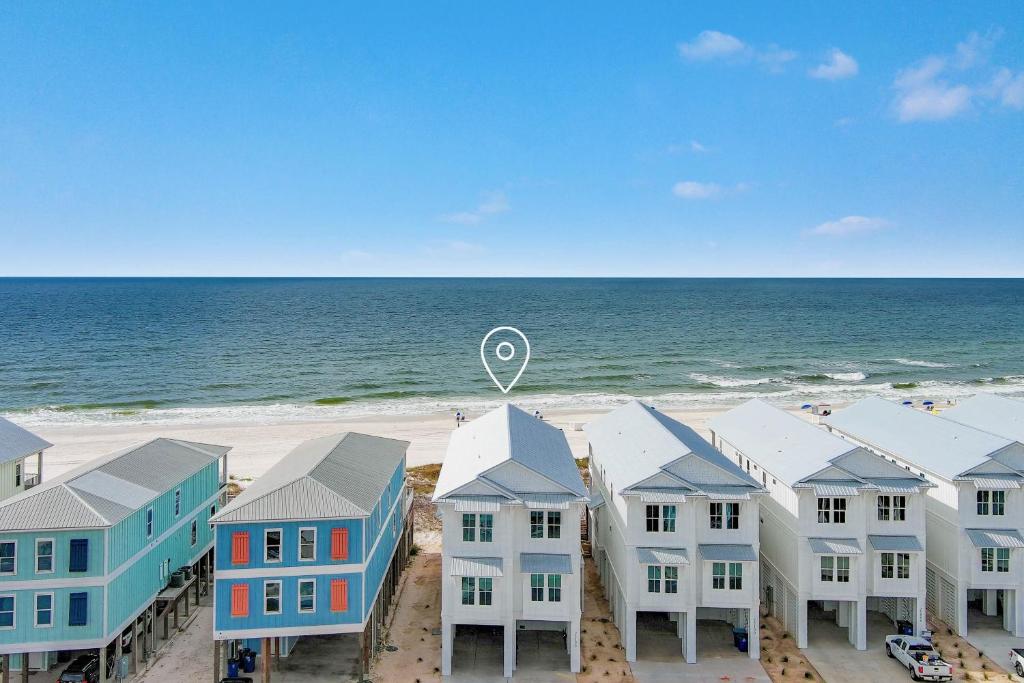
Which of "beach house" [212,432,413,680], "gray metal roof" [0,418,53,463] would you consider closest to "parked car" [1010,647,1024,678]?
"beach house" [212,432,413,680]

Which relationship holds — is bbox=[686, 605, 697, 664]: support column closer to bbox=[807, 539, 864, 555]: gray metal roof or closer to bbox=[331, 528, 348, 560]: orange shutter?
bbox=[807, 539, 864, 555]: gray metal roof

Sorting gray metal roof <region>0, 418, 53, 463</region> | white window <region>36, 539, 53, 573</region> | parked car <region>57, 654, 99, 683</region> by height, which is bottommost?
Answer: parked car <region>57, 654, 99, 683</region>

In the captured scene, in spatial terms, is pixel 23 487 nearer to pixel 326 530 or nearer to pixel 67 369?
pixel 326 530

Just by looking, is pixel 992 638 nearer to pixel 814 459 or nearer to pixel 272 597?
pixel 814 459

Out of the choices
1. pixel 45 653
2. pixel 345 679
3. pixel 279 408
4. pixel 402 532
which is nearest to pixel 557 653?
pixel 345 679

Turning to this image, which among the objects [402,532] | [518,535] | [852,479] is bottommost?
[402,532]

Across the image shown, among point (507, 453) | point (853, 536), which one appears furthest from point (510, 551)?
point (853, 536)
